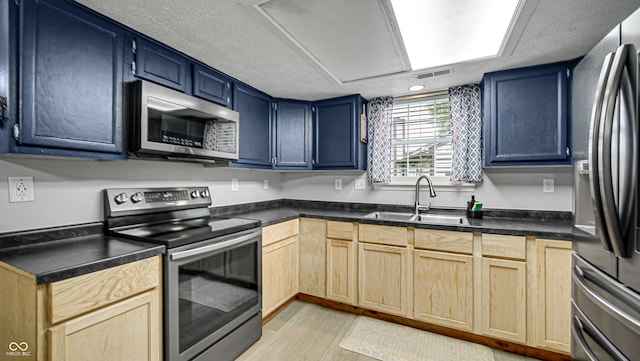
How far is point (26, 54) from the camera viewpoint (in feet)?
3.98

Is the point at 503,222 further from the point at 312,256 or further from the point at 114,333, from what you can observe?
the point at 114,333

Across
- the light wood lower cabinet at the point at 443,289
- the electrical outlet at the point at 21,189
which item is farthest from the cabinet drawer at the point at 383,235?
the electrical outlet at the point at 21,189

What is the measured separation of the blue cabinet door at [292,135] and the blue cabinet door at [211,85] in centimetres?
71

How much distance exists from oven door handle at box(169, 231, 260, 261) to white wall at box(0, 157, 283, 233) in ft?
2.29

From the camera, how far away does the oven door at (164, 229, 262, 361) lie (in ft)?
4.72

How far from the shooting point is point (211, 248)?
5.34ft

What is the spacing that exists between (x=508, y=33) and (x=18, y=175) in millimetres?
2845

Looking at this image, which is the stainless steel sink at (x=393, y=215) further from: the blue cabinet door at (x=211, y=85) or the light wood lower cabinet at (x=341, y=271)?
the blue cabinet door at (x=211, y=85)

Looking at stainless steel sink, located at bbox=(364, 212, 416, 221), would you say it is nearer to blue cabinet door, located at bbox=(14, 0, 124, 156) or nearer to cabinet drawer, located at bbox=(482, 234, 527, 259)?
cabinet drawer, located at bbox=(482, 234, 527, 259)

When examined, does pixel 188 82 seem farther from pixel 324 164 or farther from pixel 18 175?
pixel 324 164

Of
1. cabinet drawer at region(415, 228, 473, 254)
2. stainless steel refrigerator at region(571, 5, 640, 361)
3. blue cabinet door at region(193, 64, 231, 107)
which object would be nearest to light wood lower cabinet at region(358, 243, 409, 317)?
cabinet drawer at region(415, 228, 473, 254)

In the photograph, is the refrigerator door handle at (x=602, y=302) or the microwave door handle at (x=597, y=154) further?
the microwave door handle at (x=597, y=154)

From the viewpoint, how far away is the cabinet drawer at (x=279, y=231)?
224 cm

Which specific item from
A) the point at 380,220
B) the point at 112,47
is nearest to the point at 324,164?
the point at 380,220
